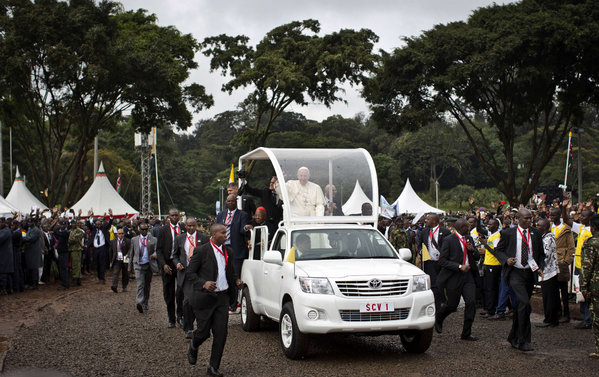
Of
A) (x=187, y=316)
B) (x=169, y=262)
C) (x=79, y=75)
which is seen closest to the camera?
(x=187, y=316)

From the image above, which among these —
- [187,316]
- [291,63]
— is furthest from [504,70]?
[187,316]

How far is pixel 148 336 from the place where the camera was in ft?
37.9

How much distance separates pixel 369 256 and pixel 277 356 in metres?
1.96

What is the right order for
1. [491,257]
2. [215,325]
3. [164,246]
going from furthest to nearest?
[491,257] < [164,246] < [215,325]

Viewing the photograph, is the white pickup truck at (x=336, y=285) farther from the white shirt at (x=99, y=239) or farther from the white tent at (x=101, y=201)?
the white tent at (x=101, y=201)

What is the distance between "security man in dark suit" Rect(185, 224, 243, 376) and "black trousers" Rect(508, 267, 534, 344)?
12.9 feet

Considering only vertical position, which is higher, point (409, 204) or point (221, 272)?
point (409, 204)

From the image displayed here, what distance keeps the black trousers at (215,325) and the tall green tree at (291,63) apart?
2462 centimetres

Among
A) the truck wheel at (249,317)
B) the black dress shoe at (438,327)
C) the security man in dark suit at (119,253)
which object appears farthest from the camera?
the security man in dark suit at (119,253)

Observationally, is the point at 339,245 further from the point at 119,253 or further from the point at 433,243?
the point at 119,253

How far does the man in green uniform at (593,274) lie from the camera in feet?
29.1

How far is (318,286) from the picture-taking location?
900 cm

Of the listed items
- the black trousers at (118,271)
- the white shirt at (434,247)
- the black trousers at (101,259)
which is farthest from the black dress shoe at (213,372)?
the black trousers at (101,259)

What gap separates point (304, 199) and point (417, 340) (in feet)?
11.1
